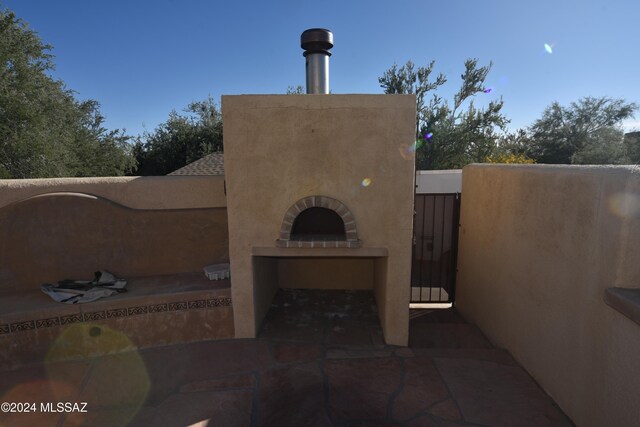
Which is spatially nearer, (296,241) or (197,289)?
(296,241)

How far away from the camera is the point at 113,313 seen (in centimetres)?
496

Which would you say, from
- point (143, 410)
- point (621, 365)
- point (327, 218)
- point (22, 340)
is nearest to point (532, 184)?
point (621, 365)

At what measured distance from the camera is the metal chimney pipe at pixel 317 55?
564cm

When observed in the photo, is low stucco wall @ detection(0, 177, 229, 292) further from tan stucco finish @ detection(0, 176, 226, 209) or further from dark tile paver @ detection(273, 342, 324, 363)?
dark tile paver @ detection(273, 342, 324, 363)

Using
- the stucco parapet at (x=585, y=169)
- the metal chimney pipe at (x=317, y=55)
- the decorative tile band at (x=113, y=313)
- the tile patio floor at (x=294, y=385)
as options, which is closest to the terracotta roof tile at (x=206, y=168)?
the metal chimney pipe at (x=317, y=55)

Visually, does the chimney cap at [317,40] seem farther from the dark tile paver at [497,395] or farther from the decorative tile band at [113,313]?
the dark tile paver at [497,395]

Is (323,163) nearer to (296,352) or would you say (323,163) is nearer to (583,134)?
(296,352)

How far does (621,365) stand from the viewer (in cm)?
299

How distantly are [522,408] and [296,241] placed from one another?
131 inches

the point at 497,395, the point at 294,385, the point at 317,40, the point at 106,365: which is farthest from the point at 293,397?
the point at 317,40

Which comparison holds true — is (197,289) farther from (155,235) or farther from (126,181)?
(126,181)

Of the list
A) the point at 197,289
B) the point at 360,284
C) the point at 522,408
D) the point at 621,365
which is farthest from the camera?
the point at 360,284

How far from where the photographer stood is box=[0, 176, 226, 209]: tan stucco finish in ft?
17.4

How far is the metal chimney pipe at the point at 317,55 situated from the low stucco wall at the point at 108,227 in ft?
7.67
